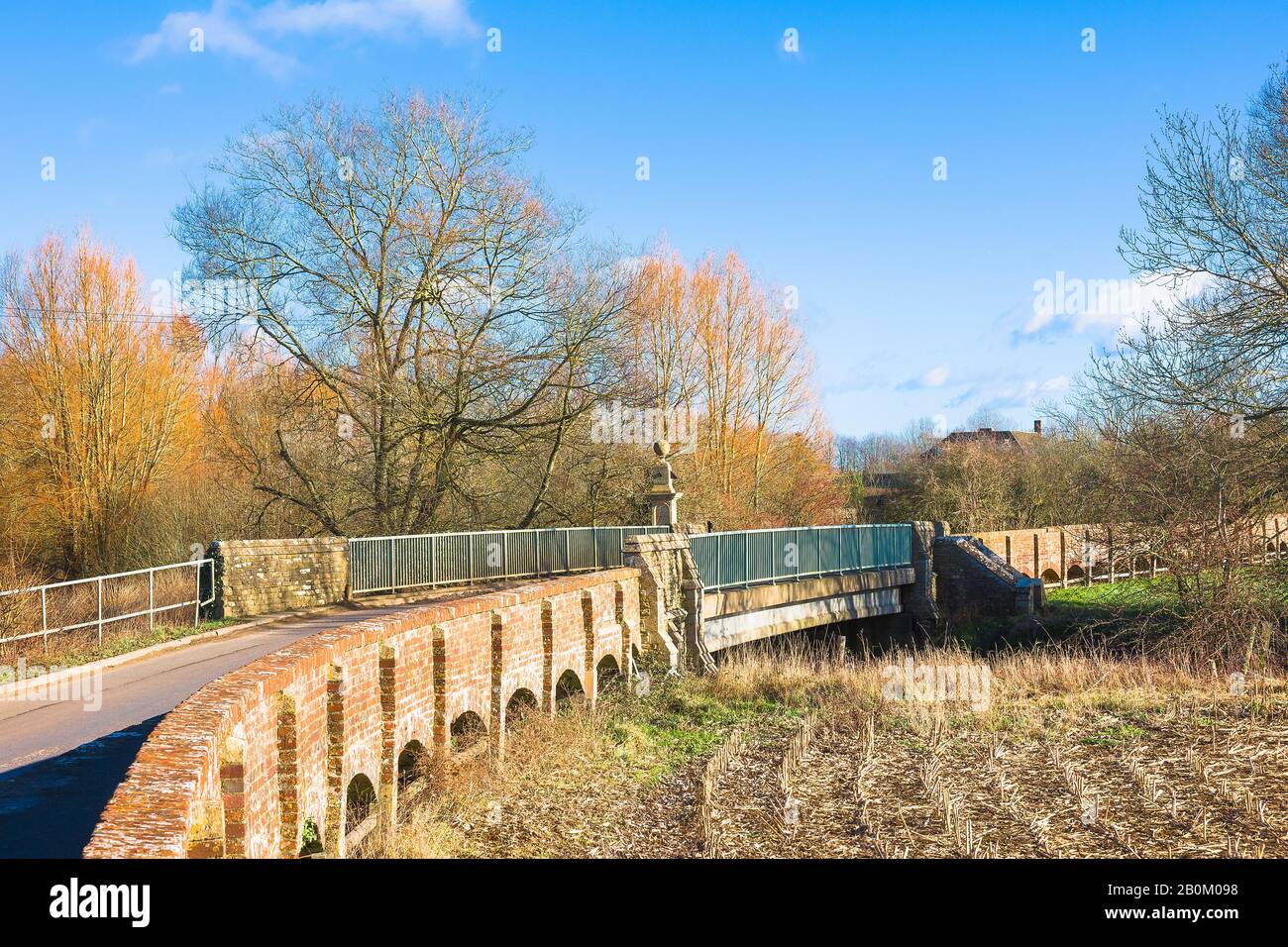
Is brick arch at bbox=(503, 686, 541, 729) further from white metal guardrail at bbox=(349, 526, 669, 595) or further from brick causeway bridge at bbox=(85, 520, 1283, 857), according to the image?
white metal guardrail at bbox=(349, 526, 669, 595)

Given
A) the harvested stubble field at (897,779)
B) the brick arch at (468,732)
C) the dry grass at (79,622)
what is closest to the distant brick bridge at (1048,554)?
the harvested stubble field at (897,779)

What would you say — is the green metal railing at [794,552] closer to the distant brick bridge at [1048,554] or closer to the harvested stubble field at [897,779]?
the distant brick bridge at [1048,554]

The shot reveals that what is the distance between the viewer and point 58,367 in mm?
30094

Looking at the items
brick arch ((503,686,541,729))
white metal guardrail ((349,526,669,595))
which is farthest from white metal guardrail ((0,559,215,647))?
brick arch ((503,686,541,729))

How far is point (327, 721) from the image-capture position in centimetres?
712

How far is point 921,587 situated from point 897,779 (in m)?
19.0

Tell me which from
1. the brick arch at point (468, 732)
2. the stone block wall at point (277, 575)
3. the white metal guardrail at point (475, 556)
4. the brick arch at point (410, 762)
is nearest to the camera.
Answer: the brick arch at point (410, 762)

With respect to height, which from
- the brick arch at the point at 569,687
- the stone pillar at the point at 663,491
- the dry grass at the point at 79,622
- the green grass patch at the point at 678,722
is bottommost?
the green grass patch at the point at 678,722

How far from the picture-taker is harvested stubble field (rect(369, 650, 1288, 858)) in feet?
26.2

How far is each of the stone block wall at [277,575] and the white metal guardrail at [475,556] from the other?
36 cm

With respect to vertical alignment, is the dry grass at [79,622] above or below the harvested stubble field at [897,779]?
above

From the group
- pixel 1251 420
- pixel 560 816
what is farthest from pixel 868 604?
pixel 560 816

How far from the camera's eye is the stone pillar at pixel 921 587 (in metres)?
27.9
